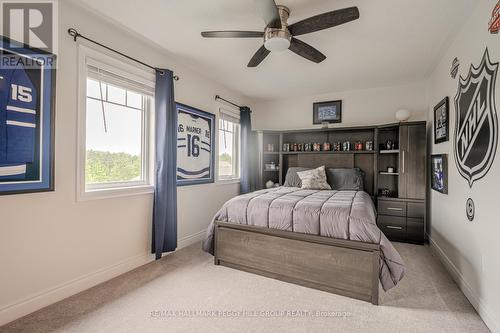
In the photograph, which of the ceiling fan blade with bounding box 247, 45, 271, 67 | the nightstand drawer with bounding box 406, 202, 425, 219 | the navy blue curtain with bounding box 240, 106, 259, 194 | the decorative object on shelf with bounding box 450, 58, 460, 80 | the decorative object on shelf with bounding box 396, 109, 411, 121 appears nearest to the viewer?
the ceiling fan blade with bounding box 247, 45, 271, 67

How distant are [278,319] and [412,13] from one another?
279cm

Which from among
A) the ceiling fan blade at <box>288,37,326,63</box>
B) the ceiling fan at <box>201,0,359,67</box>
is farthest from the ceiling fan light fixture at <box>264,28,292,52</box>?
the ceiling fan blade at <box>288,37,326,63</box>

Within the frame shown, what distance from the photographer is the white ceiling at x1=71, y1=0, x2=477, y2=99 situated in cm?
204

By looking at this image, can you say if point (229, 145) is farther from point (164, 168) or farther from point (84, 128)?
point (84, 128)

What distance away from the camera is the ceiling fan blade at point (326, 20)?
5.58 ft

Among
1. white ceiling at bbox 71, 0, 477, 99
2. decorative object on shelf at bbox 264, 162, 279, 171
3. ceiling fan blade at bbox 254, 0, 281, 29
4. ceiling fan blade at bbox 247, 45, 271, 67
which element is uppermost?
white ceiling at bbox 71, 0, 477, 99

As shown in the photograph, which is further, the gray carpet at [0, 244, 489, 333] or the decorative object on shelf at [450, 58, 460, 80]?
the decorative object on shelf at [450, 58, 460, 80]

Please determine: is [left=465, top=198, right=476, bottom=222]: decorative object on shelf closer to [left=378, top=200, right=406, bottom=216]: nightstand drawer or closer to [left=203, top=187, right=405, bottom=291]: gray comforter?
[left=203, top=187, right=405, bottom=291]: gray comforter

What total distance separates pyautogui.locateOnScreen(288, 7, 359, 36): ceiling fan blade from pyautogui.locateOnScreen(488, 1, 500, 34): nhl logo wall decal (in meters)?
0.95

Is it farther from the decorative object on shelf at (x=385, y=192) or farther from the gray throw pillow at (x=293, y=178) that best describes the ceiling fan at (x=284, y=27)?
the decorative object on shelf at (x=385, y=192)

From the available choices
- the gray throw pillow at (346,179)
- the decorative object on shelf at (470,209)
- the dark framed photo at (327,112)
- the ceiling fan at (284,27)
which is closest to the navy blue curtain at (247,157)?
the dark framed photo at (327,112)

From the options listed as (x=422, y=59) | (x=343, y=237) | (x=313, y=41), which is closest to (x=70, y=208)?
(x=343, y=237)

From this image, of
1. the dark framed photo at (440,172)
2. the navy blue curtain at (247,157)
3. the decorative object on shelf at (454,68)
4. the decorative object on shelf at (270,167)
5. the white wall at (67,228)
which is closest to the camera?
the white wall at (67,228)

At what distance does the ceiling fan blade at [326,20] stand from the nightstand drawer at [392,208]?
286cm
